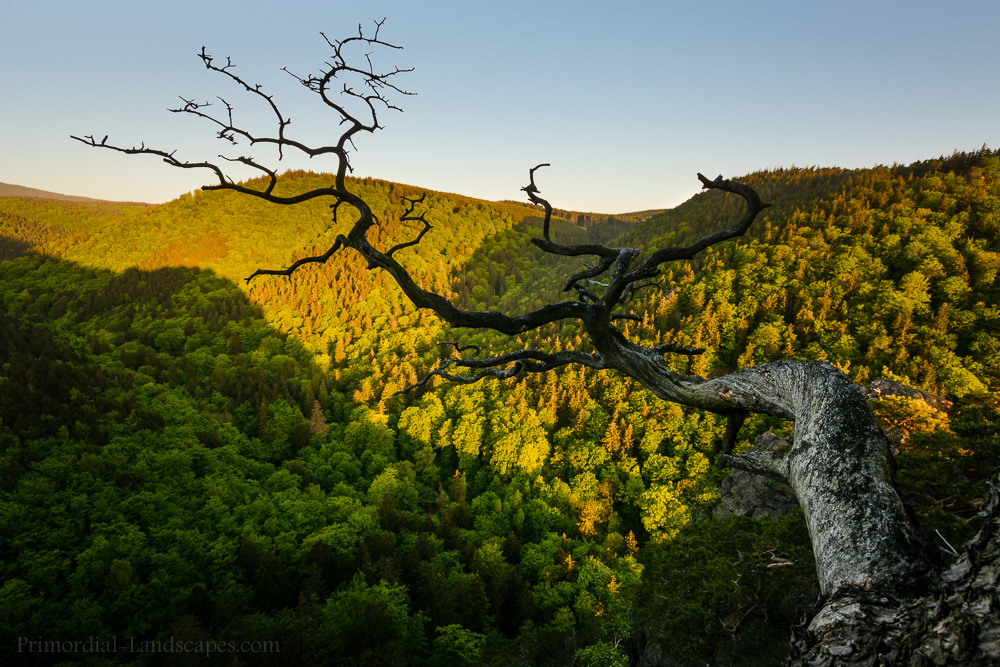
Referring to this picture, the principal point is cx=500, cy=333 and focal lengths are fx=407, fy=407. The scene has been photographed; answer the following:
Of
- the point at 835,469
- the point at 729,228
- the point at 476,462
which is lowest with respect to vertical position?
the point at 476,462

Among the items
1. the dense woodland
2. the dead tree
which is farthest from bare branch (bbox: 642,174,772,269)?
the dense woodland

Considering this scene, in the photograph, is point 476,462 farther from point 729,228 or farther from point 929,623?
point 929,623

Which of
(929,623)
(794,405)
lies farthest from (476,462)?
(929,623)

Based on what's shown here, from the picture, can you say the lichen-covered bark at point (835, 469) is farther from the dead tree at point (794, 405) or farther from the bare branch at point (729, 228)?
the bare branch at point (729, 228)

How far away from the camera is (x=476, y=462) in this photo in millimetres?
52094

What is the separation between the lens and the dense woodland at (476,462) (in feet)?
44.6

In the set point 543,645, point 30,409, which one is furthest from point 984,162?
point 30,409

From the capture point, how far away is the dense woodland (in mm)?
13586

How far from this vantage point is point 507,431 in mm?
50406

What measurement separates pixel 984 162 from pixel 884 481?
107184 millimetres

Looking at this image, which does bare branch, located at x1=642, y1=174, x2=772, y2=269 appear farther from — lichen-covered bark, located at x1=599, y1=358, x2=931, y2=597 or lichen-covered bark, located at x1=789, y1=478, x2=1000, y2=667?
lichen-covered bark, located at x1=789, y1=478, x2=1000, y2=667

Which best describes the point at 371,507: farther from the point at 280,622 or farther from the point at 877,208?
the point at 877,208

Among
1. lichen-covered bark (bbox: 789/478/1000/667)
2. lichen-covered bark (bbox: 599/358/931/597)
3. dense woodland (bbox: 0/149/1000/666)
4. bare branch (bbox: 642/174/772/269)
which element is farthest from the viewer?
dense woodland (bbox: 0/149/1000/666)

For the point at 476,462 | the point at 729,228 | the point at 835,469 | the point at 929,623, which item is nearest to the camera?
the point at 929,623
